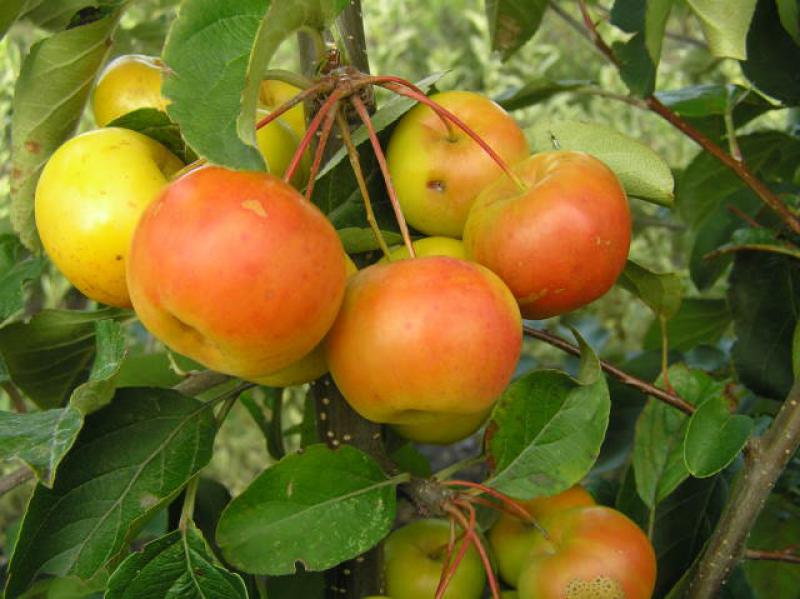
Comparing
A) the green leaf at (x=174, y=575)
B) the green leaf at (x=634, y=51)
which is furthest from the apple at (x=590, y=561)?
the green leaf at (x=634, y=51)

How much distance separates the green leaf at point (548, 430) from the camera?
59 cm

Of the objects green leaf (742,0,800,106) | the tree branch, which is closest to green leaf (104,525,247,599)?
the tree branch

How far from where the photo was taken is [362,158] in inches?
23.5

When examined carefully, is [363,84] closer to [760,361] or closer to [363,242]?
[363,242]

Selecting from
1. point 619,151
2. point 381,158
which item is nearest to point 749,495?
point 619,151

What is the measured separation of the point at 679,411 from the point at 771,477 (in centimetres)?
13

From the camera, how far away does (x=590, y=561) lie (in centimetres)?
Result: 60

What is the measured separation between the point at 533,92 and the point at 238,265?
Answer: 0.56 m

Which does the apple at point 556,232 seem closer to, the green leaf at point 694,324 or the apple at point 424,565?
the apple at point 424,565

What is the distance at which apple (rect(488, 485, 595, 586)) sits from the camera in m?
0.68

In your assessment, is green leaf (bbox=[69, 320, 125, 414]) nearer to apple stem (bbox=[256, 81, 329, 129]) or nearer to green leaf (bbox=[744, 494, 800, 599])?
apple stem (bbox=[256, 81, 329, 129])

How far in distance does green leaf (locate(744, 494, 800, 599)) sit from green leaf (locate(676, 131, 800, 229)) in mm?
358

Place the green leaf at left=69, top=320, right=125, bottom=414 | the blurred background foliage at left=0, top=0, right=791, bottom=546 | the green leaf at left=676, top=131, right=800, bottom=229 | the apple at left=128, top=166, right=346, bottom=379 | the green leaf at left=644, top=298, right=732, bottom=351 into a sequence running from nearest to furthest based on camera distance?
the apple at left=128, top=166, right=346, bottom=379 → the green leaf at left=69, top=320, right=125, bottom=414 → the green leaf at left=676, top=131, right=800, bottom=229 → the green leaf at left=644, top=298, right=732, bottom=351 → the blurred background foliage at left=0, top=0, right=791, bottom=546

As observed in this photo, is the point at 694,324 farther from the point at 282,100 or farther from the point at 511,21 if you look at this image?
the point at 282,100
